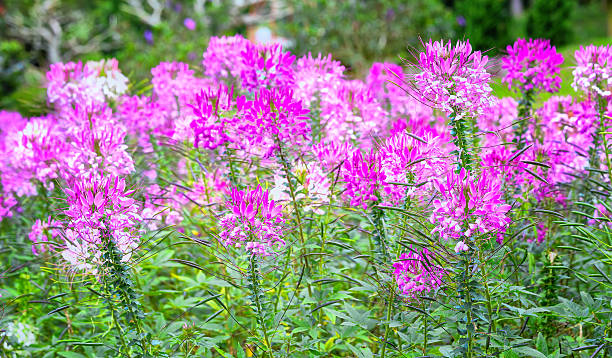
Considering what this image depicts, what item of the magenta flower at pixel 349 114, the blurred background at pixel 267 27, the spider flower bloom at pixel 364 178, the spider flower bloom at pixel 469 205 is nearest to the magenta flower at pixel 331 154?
the spider flower bloom at pixel 364 178

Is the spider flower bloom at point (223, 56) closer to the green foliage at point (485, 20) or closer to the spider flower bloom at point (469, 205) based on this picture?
the spider flower bloom at point (469, 205)

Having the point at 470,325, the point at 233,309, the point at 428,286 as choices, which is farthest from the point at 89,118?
the point at 470,325

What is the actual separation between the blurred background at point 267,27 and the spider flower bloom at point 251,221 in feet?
30.6

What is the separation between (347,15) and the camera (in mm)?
14344

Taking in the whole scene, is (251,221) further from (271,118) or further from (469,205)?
(469,205)

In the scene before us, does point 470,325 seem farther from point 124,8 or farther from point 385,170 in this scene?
point 124,8

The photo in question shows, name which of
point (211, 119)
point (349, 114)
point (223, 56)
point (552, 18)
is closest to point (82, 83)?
point (223, 56)

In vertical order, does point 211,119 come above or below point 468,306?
above

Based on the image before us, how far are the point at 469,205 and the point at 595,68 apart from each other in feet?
4.35

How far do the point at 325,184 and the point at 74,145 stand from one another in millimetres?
1235

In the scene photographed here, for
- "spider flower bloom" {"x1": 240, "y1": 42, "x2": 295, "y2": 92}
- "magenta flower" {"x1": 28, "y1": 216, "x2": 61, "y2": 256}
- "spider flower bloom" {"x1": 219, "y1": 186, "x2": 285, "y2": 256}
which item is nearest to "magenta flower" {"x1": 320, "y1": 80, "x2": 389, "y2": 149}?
"spider flower bloom" {"x1": 240, "y1": 42, "x2": 295, "y2": 92}

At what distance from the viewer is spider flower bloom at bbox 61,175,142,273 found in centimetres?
171

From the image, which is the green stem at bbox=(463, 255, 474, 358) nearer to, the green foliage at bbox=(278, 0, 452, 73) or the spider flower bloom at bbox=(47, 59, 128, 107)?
the spider flower bloom at bbox=(47, 59, 128, 107)

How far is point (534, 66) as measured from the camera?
2727 millimetres
